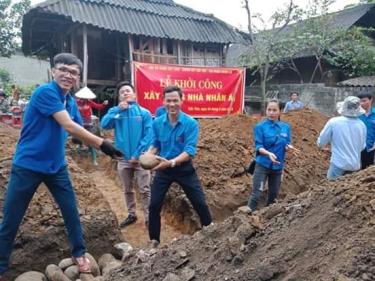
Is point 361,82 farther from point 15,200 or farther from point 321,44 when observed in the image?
point 15,200

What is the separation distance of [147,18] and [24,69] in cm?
2480

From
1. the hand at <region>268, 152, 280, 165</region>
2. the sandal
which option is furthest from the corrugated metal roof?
the sandal

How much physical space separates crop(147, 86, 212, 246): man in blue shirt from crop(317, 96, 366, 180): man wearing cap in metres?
1.72

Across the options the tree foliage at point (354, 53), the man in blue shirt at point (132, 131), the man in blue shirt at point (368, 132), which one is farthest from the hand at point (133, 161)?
the tree foliage at point (354, 53)

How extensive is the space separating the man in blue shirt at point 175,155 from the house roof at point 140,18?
804cm

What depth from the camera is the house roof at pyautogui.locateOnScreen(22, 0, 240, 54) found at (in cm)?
1140

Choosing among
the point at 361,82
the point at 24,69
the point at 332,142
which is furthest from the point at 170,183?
the point at 24,69

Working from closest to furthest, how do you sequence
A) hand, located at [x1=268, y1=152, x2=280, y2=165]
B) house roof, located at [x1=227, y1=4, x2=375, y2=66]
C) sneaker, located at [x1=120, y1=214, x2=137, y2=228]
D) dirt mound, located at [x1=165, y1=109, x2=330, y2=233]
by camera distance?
hand, located at [x1=268, y1=152, x2=280, y2=165], sneaker, located at [x1=120, y1=214, x2=137, y2=228], dirt mound, located at [x1=165, y1=109, x2=330, y2=233], house roof, located at [x1=227, y1=4, x2=375, y2=66]

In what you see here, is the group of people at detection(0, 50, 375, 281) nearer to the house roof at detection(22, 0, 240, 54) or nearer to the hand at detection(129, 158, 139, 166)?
the hand at detection(129, 158, 139, 166)

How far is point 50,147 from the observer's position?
10.6 feet

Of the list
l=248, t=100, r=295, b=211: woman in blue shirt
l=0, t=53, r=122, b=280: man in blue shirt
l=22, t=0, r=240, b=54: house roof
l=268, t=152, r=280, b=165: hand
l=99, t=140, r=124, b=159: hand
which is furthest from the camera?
l=22, t=0, r=240, b=54: house roof

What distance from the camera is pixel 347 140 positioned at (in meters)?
4.77

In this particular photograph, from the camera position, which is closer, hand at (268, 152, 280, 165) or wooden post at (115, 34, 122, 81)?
hand at (268, 152, 280, 165)

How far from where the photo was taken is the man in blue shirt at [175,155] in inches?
157
